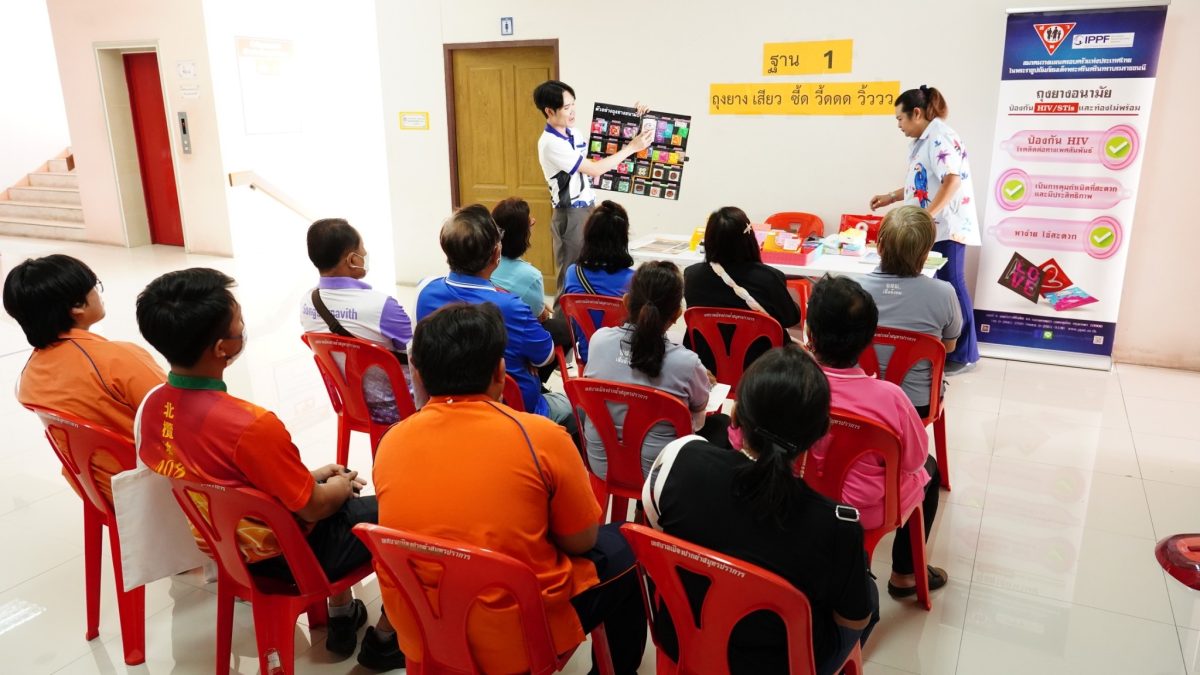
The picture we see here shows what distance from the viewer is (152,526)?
6.68 ft

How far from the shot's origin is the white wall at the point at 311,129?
853 centimetres

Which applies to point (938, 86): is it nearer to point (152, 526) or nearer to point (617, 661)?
point (617, 661)

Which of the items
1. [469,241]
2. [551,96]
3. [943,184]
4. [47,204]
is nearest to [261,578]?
[469,241]

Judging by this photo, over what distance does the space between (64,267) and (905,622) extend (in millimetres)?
2735

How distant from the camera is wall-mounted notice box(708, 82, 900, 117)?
529cm

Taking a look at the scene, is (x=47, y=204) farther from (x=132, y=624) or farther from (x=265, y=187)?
(x=132, y=624)

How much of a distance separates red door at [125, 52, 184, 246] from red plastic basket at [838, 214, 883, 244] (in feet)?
24.5

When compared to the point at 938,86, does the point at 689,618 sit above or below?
below

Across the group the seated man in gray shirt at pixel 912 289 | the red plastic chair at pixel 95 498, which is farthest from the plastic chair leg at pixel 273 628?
the seated man in gray shirt at pixel 912 289

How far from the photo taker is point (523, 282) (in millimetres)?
3350

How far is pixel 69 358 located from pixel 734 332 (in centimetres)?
221

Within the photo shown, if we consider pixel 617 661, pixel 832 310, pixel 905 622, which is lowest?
pixel 905 622

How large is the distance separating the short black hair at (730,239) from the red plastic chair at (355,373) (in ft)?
4.25

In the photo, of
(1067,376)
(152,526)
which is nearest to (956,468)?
(1067,376)
